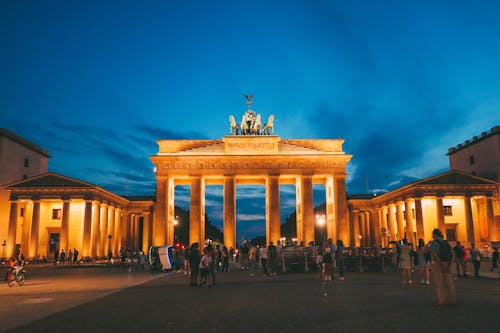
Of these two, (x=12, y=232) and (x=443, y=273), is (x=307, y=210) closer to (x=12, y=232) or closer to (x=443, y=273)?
(x=12, y=232)

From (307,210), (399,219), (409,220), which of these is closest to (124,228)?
(307,210)

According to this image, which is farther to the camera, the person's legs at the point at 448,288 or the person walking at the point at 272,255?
the person walking at the point at 272,255

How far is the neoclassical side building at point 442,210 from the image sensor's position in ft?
166

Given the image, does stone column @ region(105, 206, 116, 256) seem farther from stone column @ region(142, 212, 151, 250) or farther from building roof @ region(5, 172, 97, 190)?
building roof @ region(5, 172, 97, 190)

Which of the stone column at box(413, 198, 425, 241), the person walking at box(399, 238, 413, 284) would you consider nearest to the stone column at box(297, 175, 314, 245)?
the stone column at box(413, 198, 425, 241)

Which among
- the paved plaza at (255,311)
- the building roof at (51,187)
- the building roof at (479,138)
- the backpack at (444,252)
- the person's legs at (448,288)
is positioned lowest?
the paved plaza at (255,311)

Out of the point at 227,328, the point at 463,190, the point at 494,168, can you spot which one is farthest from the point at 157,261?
the point at 494,168

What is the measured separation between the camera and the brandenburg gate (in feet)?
174

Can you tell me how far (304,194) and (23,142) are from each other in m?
39.1

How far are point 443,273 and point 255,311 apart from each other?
5.24 metres

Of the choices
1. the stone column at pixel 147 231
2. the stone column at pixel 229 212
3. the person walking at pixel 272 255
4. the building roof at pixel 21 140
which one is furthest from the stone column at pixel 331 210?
the building roof at pixel 21 140

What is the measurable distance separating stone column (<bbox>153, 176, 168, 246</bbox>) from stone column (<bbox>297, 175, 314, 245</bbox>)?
17.8 meters

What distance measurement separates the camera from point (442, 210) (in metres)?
50.8

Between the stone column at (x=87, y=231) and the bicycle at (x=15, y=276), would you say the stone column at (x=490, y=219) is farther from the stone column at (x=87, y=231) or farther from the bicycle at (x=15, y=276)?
the bicycle at (x=15, y=276)
